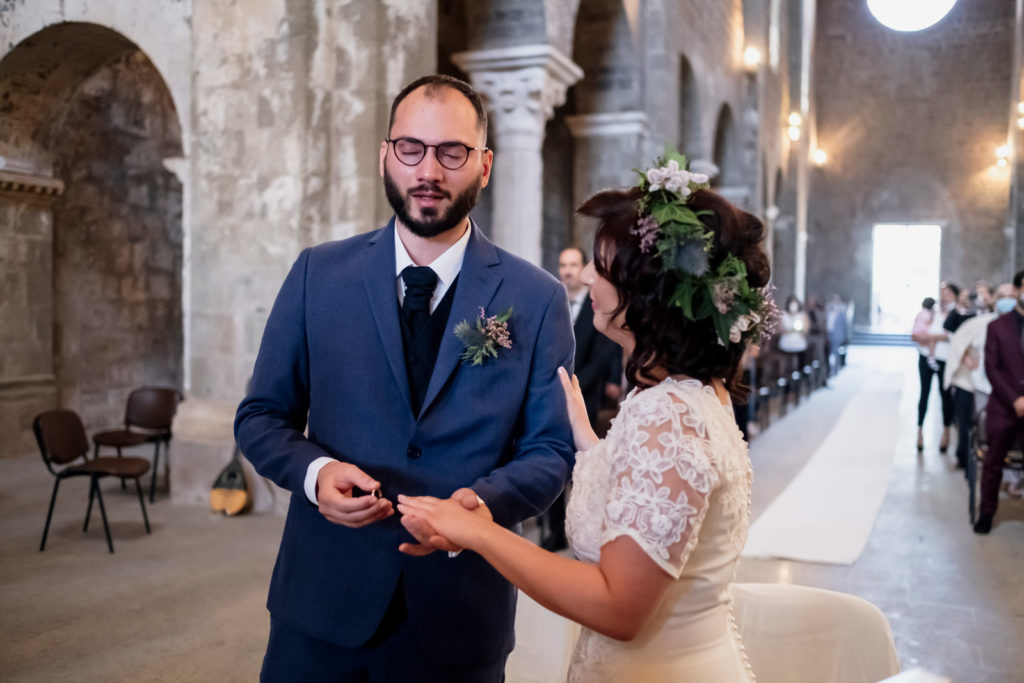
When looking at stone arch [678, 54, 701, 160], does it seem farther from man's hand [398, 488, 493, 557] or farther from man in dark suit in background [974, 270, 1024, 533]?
man's hand [398, 488, 493, 557]

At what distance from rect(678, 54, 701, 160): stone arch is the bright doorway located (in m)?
16.0

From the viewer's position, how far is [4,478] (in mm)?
6625

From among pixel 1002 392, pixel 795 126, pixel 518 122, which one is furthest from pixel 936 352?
pixel 795 126

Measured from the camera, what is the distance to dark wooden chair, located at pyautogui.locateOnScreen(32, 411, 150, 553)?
15.5ft

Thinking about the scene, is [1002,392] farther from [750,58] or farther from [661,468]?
[750,58]

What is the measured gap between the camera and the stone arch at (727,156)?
50.3 ft

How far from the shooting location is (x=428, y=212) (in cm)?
169

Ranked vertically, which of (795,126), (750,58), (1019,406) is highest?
(795,126)

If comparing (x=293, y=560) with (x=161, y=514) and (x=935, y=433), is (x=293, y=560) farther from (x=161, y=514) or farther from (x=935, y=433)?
(x=935, y=433)

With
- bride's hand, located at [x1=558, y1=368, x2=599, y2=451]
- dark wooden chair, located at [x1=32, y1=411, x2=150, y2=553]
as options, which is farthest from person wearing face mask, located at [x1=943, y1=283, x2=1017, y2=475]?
dark wooden chair, located at [x1=32, y1=411, x2=150, y2=553]

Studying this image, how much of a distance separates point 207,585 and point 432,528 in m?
3.26

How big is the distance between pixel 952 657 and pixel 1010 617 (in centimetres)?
72

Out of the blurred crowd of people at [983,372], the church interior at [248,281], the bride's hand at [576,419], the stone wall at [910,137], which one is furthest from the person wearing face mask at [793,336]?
A: the stone wall at [910,137]

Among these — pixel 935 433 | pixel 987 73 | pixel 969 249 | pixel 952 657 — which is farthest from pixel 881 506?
pixel 987 73
